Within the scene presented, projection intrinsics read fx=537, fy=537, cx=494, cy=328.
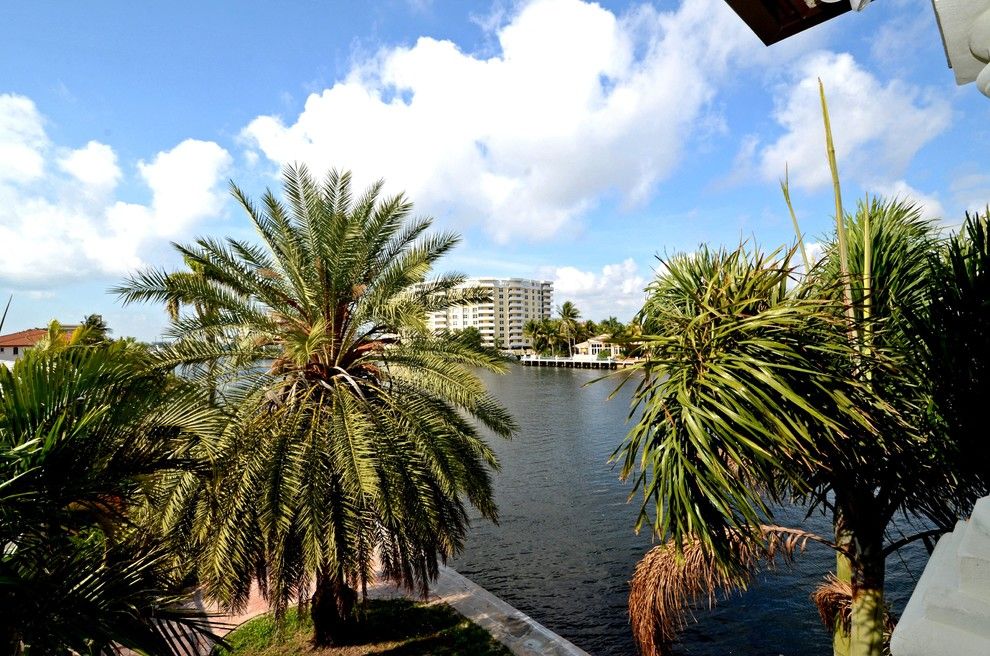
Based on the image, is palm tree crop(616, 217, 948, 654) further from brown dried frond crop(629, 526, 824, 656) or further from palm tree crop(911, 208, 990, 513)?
brown dried frond crop(629, 526, 824, 656)

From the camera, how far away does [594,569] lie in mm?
16266

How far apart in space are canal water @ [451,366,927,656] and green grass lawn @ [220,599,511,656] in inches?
141

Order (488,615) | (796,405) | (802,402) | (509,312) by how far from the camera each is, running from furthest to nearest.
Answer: (509,312)
(488,615)
(796,405)
(802,402)

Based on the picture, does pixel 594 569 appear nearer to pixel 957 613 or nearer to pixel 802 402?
pixel 802 402

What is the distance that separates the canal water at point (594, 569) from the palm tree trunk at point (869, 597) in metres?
1.93

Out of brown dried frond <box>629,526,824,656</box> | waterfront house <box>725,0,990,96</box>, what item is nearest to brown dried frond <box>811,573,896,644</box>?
brown dried frond <box>629,526,824,656</box>

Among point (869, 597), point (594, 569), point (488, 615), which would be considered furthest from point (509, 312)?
point (869, 597)

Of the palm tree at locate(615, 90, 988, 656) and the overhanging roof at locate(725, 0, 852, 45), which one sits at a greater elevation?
the overhanging roof at locate(725, 0, 852, 45)

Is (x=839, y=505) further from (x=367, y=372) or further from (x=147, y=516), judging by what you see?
(x=147, y=516)

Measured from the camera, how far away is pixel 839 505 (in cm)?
555

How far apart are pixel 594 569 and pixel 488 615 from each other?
636cm

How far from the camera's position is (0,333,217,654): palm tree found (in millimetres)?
3330

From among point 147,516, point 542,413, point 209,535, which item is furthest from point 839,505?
point 542,413

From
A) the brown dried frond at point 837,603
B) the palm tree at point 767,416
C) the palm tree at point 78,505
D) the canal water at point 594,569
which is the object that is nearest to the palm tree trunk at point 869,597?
the palm tree at point 767,416
